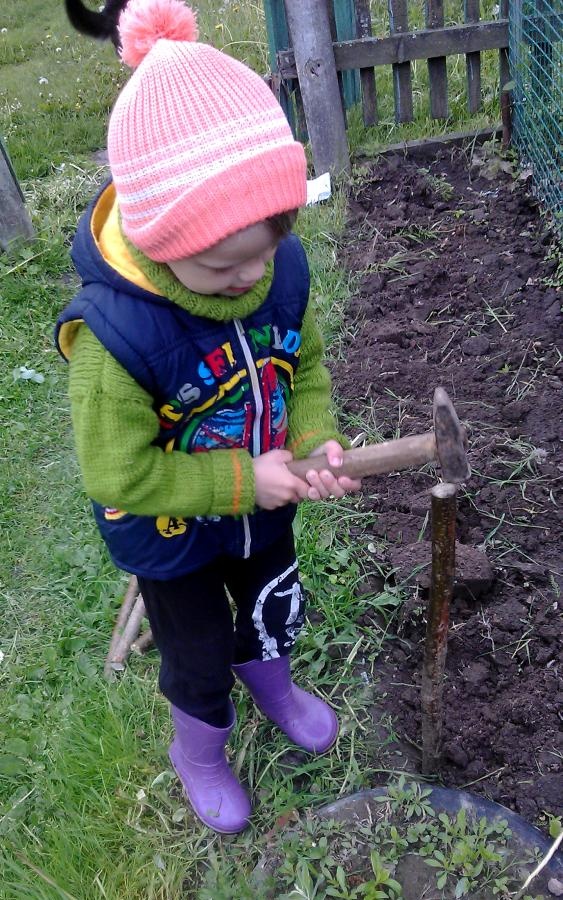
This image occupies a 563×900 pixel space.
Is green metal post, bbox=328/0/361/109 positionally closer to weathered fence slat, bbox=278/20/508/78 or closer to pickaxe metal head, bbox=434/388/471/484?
weathered fence slat, bbox=278/20/508/78

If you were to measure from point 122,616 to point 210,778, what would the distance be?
71 centimetres

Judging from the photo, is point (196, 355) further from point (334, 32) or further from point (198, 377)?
point (334, 32)

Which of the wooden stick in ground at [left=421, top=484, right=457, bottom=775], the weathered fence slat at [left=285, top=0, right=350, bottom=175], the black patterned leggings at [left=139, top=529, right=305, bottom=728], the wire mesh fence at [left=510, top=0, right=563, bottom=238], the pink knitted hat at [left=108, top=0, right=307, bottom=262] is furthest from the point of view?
the weathered fence slat at [left=285, top=0, right=350, bottom=175]

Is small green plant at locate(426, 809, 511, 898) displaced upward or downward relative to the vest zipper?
downward

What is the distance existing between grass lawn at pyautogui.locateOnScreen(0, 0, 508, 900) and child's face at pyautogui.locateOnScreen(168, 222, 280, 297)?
4.30 feet

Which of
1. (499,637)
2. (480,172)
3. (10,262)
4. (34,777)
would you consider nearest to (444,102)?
(480,172)

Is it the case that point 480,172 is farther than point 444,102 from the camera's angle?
No

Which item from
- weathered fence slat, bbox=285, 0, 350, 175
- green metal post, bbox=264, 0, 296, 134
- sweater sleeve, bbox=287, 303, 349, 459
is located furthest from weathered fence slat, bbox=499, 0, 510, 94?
sweater sleeve, bbox=287, 303, 349, 459

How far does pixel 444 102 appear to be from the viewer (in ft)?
15.9

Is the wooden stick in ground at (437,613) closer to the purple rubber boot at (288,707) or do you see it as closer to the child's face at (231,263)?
the purple rubber boot at (288,707)

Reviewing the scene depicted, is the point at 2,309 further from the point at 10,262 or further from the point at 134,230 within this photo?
the point at 134,230

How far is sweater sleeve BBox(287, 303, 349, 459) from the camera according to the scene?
5.72 feet

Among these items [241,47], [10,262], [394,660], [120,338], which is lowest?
[394,660]

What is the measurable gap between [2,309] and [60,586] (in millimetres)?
2027
